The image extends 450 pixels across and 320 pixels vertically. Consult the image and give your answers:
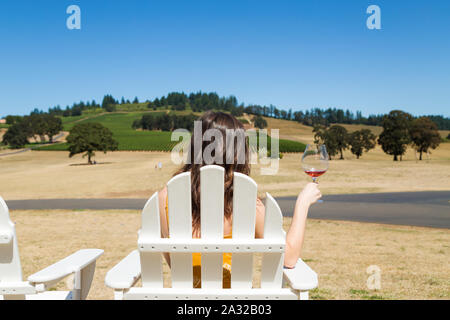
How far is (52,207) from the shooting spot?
14641 mm

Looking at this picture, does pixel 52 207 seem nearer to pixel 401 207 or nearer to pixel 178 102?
pixel 401 207

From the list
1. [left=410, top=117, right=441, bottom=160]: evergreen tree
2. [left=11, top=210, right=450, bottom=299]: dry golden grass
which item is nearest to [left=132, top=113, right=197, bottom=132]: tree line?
[left=410, top=117, right=441, bottom=160]: evergreen tree

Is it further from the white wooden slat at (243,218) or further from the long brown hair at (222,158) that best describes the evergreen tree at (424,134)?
the white wooden slat at (243,218)

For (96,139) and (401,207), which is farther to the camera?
(96,139)

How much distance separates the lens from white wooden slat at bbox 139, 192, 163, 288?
2.02 m

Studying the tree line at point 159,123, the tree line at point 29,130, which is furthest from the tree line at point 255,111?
the tree line at point 29,130

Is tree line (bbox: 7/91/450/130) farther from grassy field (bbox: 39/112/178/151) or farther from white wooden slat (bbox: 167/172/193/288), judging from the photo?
white wooden slat (bbox: 167/172/193/288)

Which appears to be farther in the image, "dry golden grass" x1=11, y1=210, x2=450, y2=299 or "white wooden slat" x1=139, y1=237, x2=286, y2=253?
"dry golden grass" x1=11, y1=210, x2=450, y2=299

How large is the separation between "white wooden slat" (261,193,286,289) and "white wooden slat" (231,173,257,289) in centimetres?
8

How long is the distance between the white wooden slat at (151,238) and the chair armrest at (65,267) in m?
0.67

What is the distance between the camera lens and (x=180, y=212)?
2039 millimetres

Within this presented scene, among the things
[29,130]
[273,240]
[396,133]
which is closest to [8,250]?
[273,240]

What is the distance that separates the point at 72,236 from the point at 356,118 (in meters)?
117
